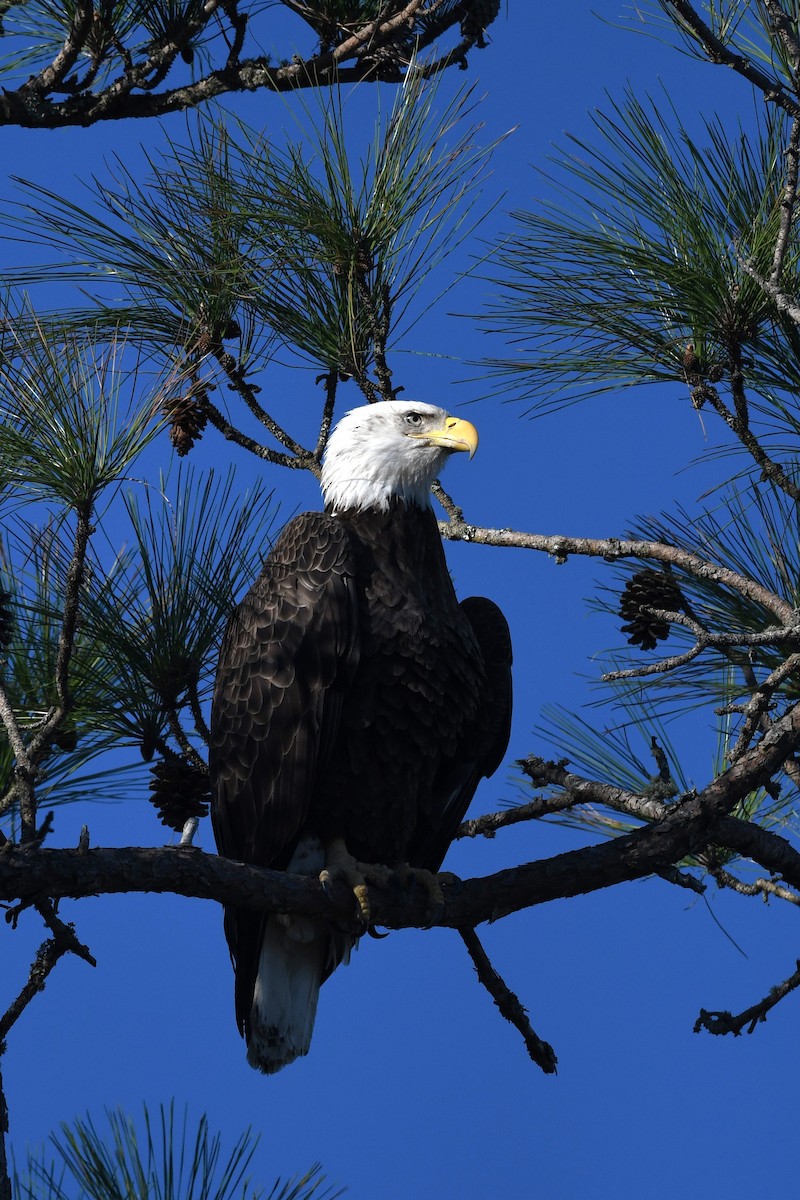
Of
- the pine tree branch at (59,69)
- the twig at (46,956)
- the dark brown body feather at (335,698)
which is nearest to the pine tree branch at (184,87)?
the pine tree branch at (59,69)

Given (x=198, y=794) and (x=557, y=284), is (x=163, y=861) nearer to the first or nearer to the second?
(x=198, y=794)

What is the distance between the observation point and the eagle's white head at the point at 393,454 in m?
3.02

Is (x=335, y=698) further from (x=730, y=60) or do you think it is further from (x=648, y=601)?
(x=730, y=60)

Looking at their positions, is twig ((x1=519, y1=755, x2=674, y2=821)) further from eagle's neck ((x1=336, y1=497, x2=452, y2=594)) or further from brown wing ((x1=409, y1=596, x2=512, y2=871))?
eagle's neck ((x1=336, y1=497, x2=452, y2=594))

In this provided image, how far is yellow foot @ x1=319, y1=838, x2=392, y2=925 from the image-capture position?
2.56 m

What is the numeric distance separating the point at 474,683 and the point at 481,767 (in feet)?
1.07

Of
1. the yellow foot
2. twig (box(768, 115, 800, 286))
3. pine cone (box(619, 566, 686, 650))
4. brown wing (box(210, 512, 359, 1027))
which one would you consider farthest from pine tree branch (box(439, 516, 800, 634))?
the yellow foot

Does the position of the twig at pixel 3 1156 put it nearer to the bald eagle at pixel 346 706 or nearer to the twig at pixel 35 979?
the twig at pixel 35 979

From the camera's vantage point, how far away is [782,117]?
288 centimetres

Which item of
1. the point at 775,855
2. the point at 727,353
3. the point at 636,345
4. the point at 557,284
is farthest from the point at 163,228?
the point at 775,855

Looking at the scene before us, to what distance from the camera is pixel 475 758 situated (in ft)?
9.98

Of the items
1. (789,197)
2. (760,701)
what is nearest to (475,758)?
(760,701)

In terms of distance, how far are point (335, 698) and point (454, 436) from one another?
0.70m

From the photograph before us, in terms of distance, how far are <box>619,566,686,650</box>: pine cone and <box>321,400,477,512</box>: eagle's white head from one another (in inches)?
18.7
